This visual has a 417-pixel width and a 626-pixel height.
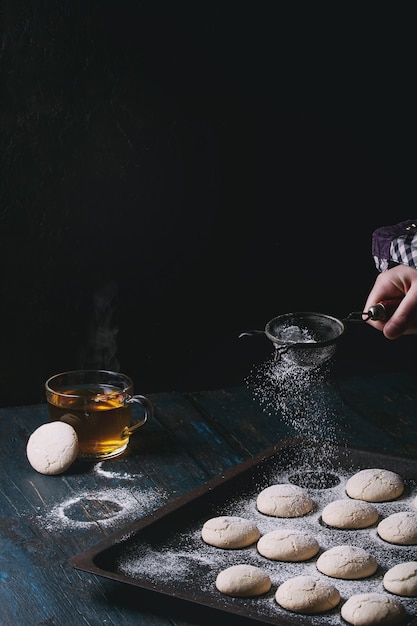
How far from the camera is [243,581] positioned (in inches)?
47.6

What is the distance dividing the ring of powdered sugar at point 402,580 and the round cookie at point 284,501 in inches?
9.5

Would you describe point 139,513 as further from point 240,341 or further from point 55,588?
point 240,341

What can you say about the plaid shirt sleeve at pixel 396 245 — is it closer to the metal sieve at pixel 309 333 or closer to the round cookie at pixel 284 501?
the metal sieve at pixel 309 333

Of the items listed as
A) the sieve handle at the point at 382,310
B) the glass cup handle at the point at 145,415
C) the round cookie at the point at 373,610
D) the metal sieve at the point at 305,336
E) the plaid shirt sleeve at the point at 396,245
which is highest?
the plaid shirt sleeve at the point at 396,245

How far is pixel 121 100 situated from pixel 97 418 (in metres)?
0.95

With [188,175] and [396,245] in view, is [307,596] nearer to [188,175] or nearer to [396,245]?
[396,245]

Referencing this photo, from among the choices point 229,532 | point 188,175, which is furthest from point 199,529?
point 188,175

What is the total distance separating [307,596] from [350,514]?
28 cm

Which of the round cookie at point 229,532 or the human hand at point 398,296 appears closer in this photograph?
the round cookie at point 229,532

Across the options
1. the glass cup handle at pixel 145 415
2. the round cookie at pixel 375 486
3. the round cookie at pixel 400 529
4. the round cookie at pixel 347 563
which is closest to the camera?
the round cookie at pixel 347 563

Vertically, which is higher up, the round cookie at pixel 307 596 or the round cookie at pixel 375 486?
the round cookie at pixel 307 596

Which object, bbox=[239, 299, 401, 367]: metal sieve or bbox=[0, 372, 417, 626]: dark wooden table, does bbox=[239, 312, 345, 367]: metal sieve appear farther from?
bbox=[0, 372, 417, 626]: dark wooden table

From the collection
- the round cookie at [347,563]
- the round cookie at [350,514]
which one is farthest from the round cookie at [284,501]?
the round cookie at [347,563]

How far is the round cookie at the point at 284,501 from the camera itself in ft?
4.83
